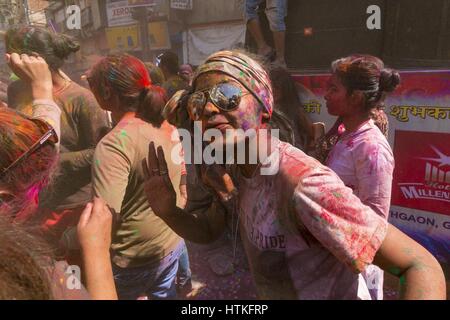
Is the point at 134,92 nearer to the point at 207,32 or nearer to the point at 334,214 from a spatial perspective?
the point at 334,214

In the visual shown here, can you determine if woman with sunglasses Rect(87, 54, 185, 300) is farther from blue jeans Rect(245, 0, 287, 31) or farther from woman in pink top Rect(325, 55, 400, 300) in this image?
blue jeans Rect(245, 0, 287, 31)

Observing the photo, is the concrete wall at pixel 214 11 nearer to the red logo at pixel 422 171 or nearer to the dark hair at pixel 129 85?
the red logo at pixel 422 171

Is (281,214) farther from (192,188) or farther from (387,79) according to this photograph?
(387,79)

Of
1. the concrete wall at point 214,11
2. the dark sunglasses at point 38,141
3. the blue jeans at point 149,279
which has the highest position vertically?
the concrete wall at point 214,11

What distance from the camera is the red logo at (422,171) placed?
317cm

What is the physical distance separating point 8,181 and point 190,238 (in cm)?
76

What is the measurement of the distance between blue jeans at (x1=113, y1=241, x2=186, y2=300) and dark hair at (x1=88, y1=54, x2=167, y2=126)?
2.93 feet

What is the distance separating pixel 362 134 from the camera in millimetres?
2090

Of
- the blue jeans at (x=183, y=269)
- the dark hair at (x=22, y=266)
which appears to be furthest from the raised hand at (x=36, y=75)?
the blue jeans at (x=183, y=269)

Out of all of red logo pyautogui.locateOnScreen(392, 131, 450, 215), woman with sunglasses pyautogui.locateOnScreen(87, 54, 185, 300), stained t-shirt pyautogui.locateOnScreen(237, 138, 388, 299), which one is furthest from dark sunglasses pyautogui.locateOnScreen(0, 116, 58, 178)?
red logo pyautogui.locateOnScreen(392, 131, 450, 215)

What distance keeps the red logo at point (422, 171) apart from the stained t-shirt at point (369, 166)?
57.3 inches

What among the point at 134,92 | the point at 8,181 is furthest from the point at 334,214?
the point at 134,92
